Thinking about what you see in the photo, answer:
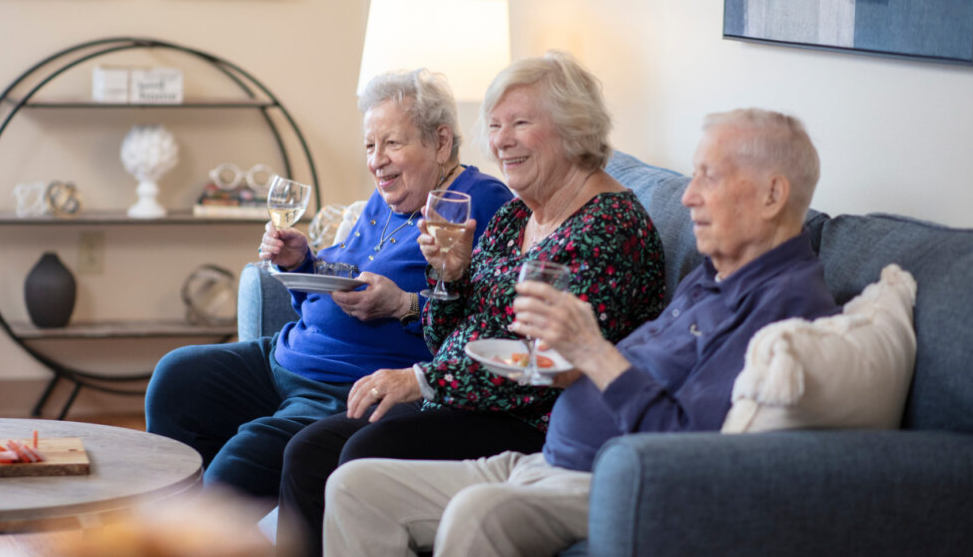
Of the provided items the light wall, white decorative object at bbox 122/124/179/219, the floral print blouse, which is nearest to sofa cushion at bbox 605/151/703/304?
the floral print blouse

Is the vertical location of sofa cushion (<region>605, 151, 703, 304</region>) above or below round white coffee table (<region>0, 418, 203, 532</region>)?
above

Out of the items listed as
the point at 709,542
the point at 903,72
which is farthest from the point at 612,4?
the point at 709,542

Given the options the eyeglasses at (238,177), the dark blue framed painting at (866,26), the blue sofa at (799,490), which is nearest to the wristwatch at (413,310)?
the dark blue framed painting at (866,26)

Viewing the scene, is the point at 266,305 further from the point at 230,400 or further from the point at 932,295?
the point at 932,295

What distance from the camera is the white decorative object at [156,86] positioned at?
13.0 feet

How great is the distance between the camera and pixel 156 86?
3971 millimetres

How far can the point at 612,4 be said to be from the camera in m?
2.99

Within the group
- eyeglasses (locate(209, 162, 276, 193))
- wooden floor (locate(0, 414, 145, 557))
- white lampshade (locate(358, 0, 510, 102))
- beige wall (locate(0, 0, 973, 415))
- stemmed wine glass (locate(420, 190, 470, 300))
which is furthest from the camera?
eyeglasses (locate(209, 162, 276, 193))

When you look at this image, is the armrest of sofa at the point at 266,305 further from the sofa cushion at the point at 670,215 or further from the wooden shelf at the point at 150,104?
the wooden shelf at the point at 150,104

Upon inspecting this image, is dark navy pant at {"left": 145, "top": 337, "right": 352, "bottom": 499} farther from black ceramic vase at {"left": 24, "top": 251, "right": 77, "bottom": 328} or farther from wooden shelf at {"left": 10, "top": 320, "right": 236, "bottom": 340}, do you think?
black ceramic vase at {"left": 24, "top": 251, "right": 77, "bottom": 328}

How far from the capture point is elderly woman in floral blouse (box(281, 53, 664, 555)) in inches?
68.5

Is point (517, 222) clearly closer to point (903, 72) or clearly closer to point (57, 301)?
point (903, 72)

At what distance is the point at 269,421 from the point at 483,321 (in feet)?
1.74

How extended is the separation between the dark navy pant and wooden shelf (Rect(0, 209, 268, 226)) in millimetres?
1696
